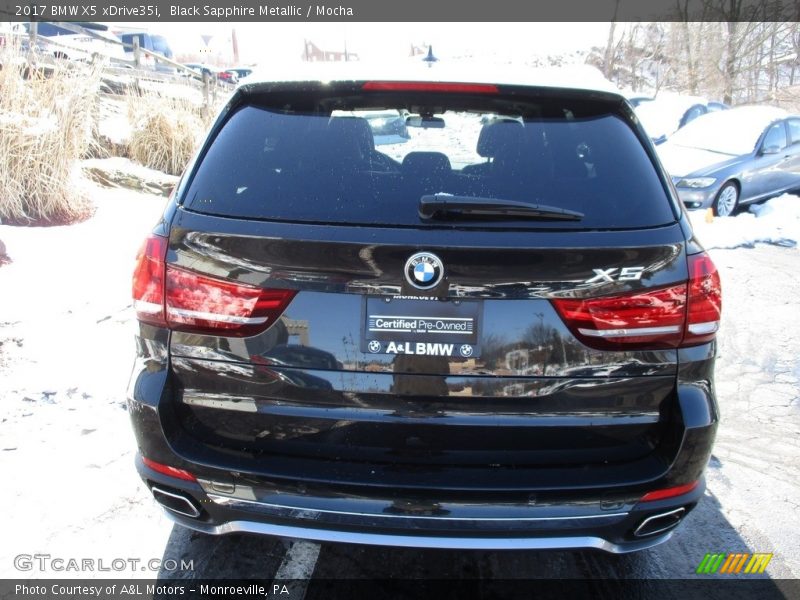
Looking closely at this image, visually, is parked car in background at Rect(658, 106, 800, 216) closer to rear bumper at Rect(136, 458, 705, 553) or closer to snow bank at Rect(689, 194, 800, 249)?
snow bank at Rect(689, 194, 800, 249)

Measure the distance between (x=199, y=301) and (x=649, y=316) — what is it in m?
1.39

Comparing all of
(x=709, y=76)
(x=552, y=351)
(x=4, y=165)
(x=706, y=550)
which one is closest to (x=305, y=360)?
(x=552, y=351)

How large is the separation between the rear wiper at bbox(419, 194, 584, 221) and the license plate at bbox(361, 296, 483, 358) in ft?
0.89

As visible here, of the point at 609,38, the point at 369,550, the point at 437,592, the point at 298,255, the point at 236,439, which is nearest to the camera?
the point at 298,255

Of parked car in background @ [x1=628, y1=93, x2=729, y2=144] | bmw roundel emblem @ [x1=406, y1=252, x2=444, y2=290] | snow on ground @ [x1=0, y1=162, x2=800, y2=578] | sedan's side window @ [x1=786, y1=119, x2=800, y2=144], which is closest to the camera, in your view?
bmw roundel emblem @ [x1=406, y1=252, x2=444, y2=290]

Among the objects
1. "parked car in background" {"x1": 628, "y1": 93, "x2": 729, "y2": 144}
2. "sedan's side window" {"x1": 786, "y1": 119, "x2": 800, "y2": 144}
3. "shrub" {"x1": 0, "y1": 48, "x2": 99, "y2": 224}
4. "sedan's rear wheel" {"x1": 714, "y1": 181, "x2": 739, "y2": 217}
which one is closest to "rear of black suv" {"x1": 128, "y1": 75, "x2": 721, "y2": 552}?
"shrub" {"x1": 0, "y1": 48, "x2": 99, "y2": 224}

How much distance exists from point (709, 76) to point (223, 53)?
42.9 meters

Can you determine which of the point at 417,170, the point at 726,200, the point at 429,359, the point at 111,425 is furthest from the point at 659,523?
the point at 726,200

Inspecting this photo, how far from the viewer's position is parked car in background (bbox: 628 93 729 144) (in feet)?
63.5

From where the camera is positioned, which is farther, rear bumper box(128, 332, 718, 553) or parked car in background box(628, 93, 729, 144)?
parked car in background box(628, 93, 729, 144)

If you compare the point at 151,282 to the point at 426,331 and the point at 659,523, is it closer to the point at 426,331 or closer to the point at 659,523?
the point at 426,331

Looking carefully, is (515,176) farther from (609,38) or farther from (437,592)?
(609,38)

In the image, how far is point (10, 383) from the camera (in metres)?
4.08

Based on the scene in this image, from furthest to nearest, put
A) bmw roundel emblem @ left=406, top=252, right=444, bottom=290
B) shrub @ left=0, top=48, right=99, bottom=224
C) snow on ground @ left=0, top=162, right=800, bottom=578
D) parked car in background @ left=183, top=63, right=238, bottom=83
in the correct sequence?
parked car in background @ left=183, top=63, right=238, bottom=83, shrub @ left=0, top=48, right=99, bottom=224, snow on ground @ left=0, top=162, right=800, bottom=578, bmw roundel emblem @ left=406, top=252, right=444, bottom=290
